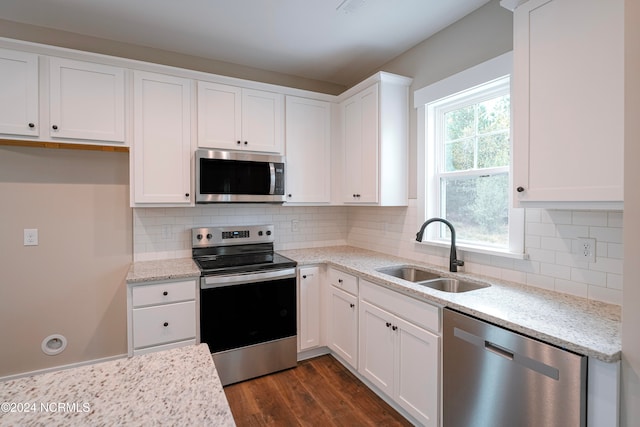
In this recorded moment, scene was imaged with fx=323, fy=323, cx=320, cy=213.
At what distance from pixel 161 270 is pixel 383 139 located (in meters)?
2.00

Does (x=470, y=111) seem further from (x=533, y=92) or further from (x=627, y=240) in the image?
(x=627, y=240)

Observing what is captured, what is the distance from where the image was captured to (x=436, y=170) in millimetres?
2582

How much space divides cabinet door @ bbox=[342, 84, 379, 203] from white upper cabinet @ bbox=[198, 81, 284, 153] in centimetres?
63

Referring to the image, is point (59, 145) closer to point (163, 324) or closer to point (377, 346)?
point (163, 324)

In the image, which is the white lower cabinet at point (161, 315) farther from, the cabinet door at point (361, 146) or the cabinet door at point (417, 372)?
the cabinet door at point (361, 146)

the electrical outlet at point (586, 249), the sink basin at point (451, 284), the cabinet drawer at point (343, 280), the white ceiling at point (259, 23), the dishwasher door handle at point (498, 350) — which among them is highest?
the white ceiling at point (259, 23)

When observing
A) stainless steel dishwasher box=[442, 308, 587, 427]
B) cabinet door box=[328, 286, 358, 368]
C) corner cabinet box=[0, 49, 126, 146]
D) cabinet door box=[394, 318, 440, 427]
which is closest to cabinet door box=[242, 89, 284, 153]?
corner cabinet box=[0, 49, 126, 146]

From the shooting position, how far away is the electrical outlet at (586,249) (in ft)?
5.22

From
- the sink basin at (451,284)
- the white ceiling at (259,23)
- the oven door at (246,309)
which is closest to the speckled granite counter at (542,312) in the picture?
the sink basin at (451,284)

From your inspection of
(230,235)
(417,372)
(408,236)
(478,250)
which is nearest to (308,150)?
(230,235)

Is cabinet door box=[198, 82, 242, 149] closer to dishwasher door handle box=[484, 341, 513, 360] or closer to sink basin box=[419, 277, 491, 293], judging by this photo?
sink basin box=[419, 277, 491, 293]

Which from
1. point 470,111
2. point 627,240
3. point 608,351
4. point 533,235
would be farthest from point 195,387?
point 470,111

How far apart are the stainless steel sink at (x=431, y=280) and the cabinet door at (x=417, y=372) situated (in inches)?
13.2

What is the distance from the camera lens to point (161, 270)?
2.37 m
